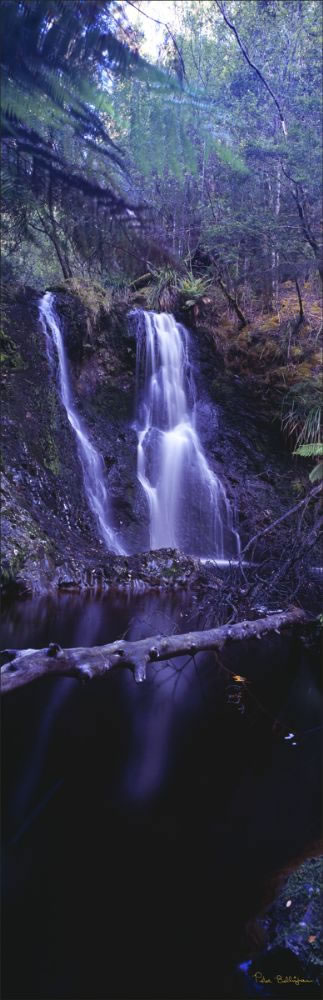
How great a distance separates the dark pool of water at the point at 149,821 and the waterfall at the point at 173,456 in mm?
6038

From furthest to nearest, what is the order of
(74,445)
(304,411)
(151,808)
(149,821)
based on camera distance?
(304,411), (74,445), (151,808), (149,821)

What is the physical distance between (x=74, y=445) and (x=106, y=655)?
26.2 ft

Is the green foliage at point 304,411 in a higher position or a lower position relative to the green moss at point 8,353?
lower

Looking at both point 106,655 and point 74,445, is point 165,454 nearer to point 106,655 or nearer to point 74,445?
point 74,445

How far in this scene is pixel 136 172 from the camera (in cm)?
184

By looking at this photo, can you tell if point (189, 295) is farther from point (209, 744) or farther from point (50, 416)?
point (209, 744)

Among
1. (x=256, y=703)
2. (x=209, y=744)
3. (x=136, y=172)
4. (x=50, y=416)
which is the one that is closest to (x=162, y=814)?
(x=209, y=744)

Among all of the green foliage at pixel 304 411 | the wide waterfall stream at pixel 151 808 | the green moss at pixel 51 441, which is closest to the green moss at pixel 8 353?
the green moss at pixel 51 441

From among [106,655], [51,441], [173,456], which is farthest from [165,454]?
[106,655]

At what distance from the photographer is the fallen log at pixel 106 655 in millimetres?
3234

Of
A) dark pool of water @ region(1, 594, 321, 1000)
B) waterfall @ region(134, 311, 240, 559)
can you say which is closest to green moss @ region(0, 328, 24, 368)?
waterfall @ region(134, 311, 240, 559)

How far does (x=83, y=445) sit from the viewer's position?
11.8 m

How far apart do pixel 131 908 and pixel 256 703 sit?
2.64 meters

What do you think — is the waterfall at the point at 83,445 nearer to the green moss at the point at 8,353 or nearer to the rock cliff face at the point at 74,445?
the rock cliff face at the point at 74,445
